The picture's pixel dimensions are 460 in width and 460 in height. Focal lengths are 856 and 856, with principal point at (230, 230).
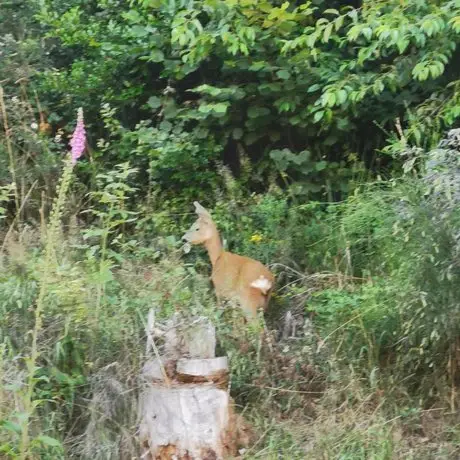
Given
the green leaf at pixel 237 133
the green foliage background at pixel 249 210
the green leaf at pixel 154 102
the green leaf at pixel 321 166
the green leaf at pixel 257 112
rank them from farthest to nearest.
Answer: the green leaf at pixel 154 102 → the green leaf at pixel 237 133 → the green leaf at pixel 257 112 → the green leaf at pixel 321 166 → the green foliage background at pixel 249 210

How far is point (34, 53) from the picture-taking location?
7.84 meters

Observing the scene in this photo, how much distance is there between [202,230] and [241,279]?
1.67 feet

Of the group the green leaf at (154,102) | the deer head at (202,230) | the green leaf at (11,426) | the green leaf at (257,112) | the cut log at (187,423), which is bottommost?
the cut log at (187,423)

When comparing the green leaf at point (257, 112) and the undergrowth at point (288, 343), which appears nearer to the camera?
the undergrowth at point (288, 343)

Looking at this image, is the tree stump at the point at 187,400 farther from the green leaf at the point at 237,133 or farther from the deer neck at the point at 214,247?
the green leaf at the point at 237,133

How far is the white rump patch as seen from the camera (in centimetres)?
555

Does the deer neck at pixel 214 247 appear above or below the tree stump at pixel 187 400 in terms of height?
above

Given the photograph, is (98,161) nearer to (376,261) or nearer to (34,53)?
(34,53)

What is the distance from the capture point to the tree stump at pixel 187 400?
4.41 metres

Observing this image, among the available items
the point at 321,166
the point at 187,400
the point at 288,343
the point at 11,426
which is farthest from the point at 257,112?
the point at 11,426

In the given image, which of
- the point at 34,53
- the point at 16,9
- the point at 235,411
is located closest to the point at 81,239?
the point at 235,411

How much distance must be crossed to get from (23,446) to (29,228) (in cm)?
232

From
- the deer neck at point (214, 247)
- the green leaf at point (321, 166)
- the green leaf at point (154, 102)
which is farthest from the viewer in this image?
the green leaf at point (154, 102)

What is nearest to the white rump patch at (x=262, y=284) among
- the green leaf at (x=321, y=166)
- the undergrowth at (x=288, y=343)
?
the undergrowth at (x=288, y=343)
